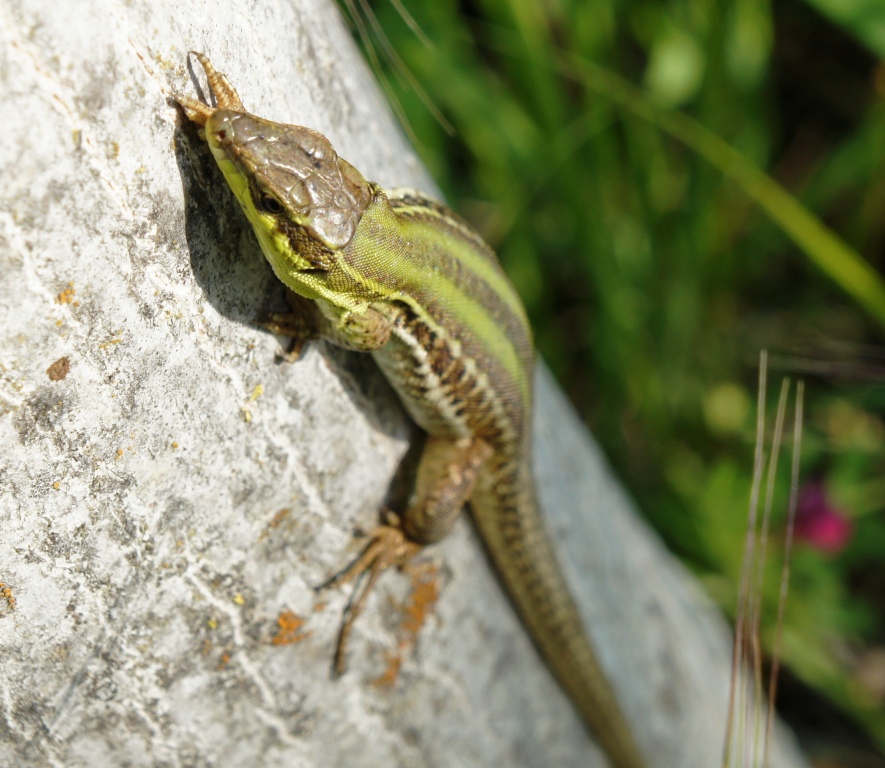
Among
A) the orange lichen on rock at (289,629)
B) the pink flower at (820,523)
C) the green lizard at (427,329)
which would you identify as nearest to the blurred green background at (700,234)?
the pink flower at (820,523)

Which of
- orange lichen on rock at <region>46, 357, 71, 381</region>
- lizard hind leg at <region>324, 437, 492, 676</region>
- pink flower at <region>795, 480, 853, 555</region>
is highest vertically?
pink flower at <region>795, 480, 853, 555</region>

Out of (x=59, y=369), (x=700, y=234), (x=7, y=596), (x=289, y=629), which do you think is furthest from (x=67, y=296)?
(x=700, y=234)

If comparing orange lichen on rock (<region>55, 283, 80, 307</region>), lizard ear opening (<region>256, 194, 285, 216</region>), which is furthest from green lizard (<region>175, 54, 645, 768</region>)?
orange lichen on rock (<region>55, 283, 80, 307</region>)

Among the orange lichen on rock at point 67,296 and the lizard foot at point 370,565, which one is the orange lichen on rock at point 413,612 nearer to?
A: the lizard foot at point 370,565

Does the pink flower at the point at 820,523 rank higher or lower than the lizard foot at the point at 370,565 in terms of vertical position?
higher

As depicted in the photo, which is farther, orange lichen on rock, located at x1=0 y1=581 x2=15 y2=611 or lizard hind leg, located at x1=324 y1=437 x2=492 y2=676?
lizard hind leg, located at x1=324 y1=437 x2=492 y2=676

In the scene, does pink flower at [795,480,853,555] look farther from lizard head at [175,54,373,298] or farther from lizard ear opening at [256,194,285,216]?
lizard ear opening at [256,194,285,216]

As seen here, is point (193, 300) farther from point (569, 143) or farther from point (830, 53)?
point (830, 53)

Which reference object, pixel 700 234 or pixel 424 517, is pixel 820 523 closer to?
pixel 700 234
